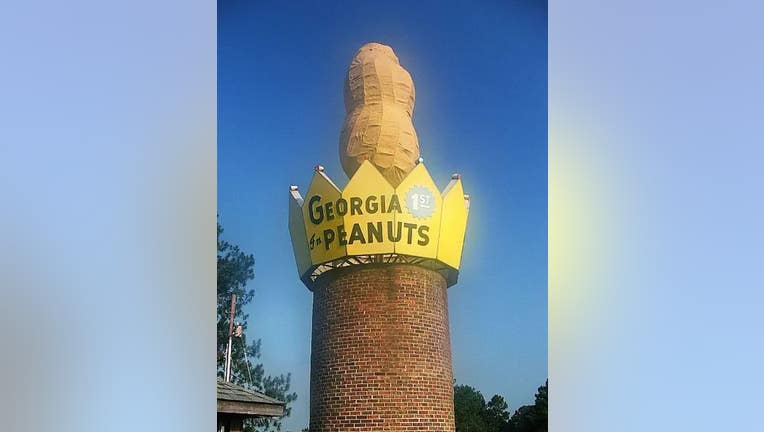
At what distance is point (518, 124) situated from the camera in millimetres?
3584

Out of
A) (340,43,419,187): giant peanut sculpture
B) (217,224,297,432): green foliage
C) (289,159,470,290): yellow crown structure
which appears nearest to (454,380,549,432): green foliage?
(289,159,470,290): yellow crown structure

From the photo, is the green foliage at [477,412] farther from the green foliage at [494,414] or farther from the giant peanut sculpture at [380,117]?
the giant peanut sculpture at [380,117]

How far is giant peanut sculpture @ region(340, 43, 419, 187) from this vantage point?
3.59 meters

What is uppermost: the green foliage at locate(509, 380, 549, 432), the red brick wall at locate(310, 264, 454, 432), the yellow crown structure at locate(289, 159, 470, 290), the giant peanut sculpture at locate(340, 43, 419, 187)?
the giant peanut sculpture at locate(340, 43, 419, 187)

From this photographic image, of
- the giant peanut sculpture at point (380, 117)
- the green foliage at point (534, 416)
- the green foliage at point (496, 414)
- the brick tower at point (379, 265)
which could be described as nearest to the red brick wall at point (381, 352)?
the brick tower at point (379, 265)

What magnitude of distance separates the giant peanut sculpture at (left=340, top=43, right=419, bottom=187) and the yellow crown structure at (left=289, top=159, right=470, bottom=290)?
1.9 inches

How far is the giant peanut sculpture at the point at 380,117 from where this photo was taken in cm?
359

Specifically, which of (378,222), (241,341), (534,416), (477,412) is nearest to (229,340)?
(241,341)

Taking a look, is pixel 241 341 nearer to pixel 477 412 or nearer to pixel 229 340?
pixel 229 340

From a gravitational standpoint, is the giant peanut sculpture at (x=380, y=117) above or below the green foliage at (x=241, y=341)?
above

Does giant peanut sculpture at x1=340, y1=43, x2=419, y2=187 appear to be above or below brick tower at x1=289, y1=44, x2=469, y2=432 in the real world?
above

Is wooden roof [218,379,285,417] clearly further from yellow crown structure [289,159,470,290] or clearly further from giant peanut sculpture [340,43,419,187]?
giant peanut sculpture [340,43,419,187]

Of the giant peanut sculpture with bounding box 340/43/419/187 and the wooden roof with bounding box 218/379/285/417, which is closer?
the wooden roof with bounding box 218/379/285/417
